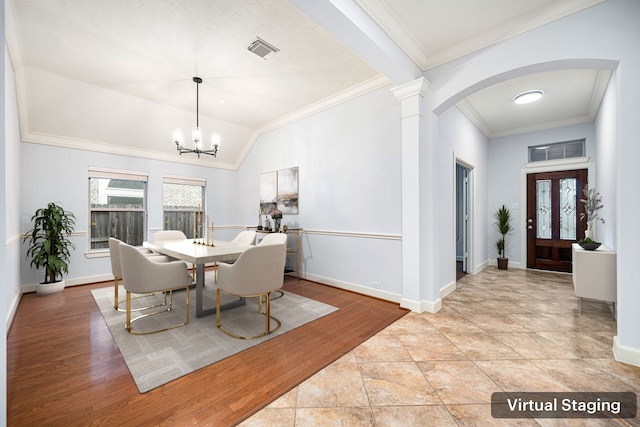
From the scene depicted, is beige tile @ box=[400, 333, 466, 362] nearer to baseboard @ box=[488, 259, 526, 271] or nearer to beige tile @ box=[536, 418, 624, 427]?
beige tile @ box=[536, 418, 624, 427]

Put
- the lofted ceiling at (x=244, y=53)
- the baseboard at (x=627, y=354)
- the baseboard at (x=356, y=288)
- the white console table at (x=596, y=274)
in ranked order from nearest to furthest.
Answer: the baseboard at (x=627, y=354) < the lofted ceiling at (x=244, y=53) < the white console table at (x=596, y=274) < the baseboard at (x=356, y=288)

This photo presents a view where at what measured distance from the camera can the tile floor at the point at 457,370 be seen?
153cm

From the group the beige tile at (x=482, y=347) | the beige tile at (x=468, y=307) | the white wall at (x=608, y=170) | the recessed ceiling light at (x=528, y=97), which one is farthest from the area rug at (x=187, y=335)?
the recessed ceiling light at (x=528, y=97)

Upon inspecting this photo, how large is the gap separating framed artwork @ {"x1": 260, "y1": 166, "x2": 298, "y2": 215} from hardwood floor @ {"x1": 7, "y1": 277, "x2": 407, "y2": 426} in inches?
93.9

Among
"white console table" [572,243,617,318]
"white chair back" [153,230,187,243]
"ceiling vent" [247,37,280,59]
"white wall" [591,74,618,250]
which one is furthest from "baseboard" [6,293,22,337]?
"white wall" [591,74,618,250]

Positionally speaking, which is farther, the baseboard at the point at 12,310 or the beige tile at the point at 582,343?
the baseboard at the point at 12,310

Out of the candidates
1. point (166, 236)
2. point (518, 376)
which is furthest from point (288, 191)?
point (518, 376)

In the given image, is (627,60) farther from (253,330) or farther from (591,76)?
(253,330)

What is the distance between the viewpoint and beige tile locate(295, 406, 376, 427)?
4.80 ft

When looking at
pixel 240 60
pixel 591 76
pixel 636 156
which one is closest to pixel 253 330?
pixel 240 60

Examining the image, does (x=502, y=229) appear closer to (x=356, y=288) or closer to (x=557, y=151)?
(x=557, y=151)

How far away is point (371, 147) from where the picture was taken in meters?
3.64

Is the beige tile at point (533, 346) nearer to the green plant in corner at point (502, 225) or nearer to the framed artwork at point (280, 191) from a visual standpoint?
the framed artwork at point (280, 191)

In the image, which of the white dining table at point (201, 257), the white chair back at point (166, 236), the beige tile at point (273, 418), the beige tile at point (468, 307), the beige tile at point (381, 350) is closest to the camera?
the beige tile at point (273, 418)
